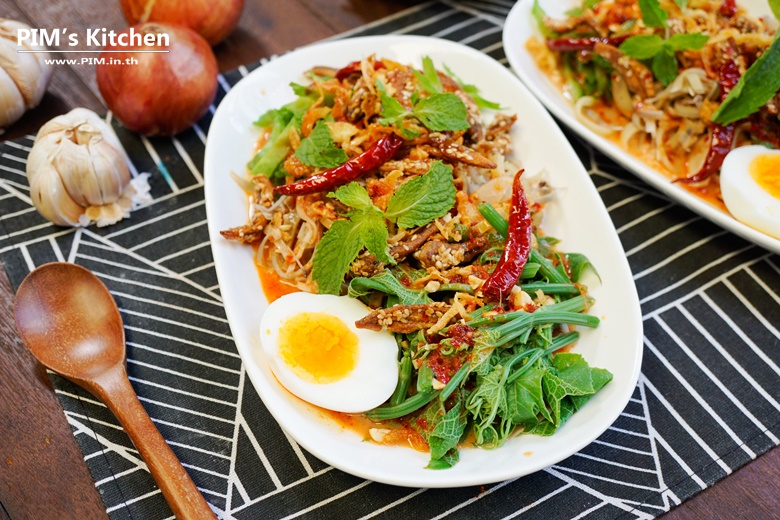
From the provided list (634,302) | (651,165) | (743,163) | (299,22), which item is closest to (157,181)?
(299,22)

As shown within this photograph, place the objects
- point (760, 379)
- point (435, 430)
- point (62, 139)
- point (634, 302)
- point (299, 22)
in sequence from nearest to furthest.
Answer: point (435, 430)
point (634, 302)
point (760, 379)
point (62, 139)
point (299, 22)

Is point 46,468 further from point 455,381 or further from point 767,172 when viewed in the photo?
point 767,172

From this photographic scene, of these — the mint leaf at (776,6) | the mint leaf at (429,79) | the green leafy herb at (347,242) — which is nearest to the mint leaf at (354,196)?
the green leafy herb at (347,242)

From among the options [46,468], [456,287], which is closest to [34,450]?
[46,468]

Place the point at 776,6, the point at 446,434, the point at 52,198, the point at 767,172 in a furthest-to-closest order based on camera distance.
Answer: the point at 776,6 < the point at 767,172 < the point at 52,198 < the point at 446,434

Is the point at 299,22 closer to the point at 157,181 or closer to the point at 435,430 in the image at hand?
the point at 157,181

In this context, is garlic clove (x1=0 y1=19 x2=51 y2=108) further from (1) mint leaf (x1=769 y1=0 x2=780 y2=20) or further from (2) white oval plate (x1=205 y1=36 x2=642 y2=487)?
(1) mint leaf (x1=769 y1=0 x2=780 y2=20)

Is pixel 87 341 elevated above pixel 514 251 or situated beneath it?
situated beneath
